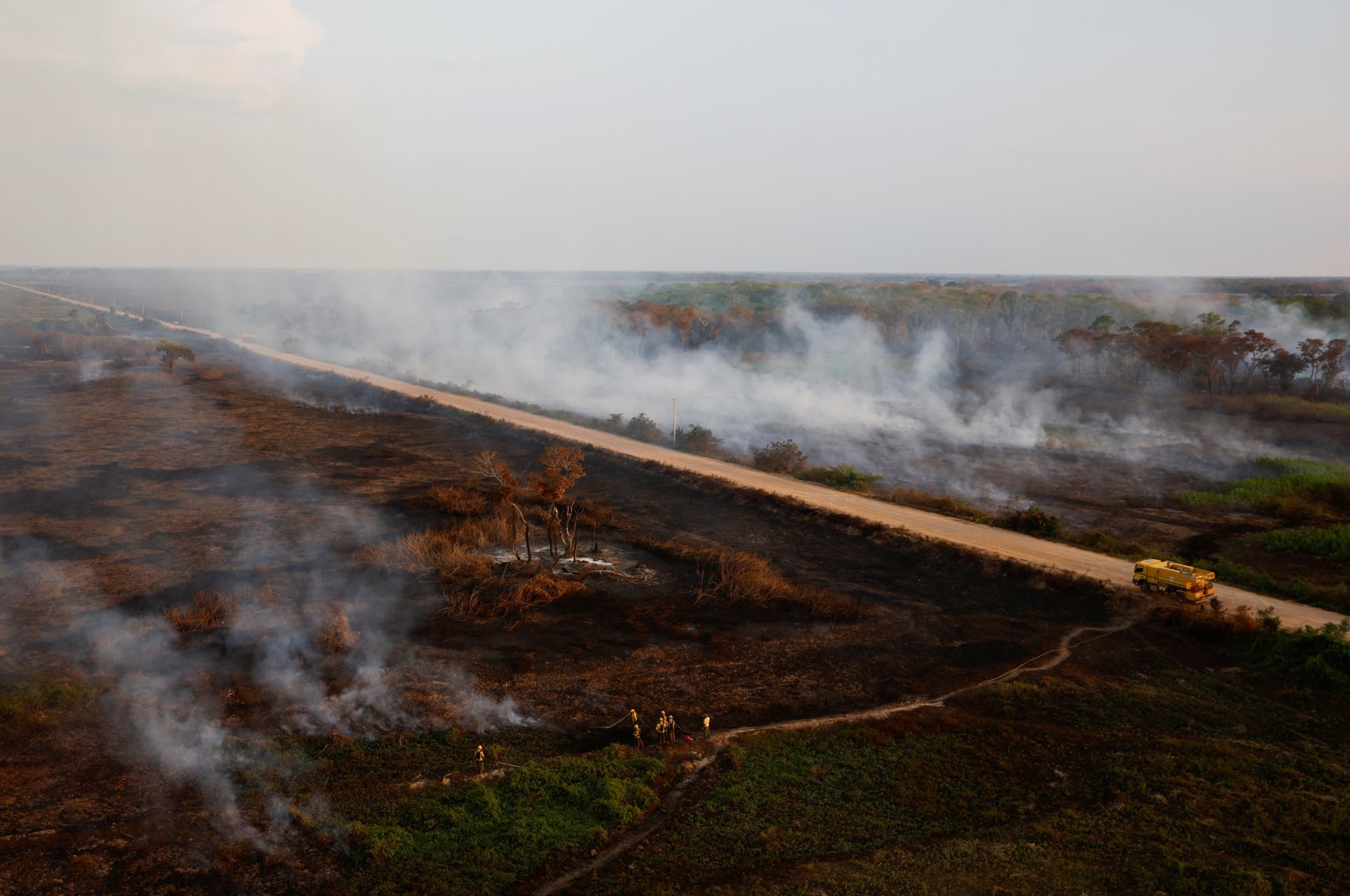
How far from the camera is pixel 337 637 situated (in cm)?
1853

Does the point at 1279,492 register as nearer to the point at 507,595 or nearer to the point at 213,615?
the point at 507,595

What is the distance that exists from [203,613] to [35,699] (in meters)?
4.06

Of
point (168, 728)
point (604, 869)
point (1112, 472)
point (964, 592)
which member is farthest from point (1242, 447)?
point (168, 728)

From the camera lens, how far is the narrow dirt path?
11.5 meters

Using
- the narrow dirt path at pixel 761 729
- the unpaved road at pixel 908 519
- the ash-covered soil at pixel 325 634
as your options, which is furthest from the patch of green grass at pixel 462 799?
the unpaved road at pixel 908 519

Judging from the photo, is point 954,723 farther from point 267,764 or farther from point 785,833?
point 267,764

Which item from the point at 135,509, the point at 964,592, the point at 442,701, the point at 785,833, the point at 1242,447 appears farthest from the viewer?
the point at 1242,447

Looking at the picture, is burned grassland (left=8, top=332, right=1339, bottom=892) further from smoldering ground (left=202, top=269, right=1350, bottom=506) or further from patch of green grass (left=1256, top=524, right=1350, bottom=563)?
smoldering ground (left=202, top=269, right=1350, bottom=506)

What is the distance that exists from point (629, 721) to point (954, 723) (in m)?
5.93

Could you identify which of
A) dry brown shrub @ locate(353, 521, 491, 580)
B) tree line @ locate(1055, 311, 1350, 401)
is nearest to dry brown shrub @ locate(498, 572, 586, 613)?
dry brown shrub @ locate(353, 521, 491, 580)

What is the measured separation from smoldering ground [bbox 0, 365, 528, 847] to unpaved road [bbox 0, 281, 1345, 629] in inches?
589

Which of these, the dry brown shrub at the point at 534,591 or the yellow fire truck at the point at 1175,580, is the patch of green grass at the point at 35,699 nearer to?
the dry brown shrub at the point at 534,591

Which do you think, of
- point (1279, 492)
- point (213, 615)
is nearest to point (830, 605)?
point (213, 615)

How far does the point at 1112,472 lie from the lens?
40906 mm
